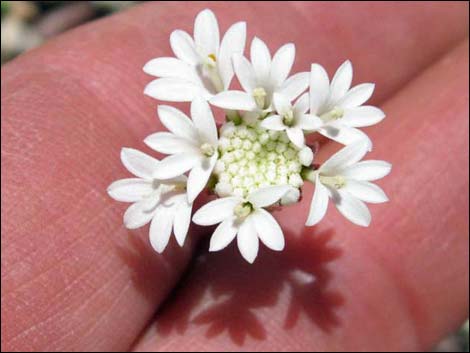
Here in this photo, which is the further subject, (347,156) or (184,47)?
(184,47)

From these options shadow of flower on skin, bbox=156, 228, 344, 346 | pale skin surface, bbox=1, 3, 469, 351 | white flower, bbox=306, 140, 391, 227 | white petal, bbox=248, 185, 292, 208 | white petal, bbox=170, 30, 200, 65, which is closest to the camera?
white petal, bbox=248, 185, 292, 208

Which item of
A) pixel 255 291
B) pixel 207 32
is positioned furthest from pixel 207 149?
pixel 255 291

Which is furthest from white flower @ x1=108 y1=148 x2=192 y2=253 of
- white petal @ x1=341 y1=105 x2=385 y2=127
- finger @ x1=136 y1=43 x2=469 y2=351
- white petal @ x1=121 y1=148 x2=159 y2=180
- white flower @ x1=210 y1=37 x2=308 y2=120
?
finger @ x1=136 y1=43 x2=469 y2=351

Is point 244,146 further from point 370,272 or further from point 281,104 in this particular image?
point 370,272

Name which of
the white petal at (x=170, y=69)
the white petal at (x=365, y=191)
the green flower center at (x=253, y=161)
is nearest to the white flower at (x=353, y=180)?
the white petal at (x=365, y=191)

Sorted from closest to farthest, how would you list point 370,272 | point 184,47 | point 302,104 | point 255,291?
point 302,104 < point 184,47 < point 255,291 < point 370,272

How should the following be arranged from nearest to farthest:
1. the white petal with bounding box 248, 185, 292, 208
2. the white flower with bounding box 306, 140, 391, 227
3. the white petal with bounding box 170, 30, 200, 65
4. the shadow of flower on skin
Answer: the white petal with bounding box 248, 185, 292, 208 → the white flower with bounding box 306, 140, 391, 227 → the white petal with bounding box 170, 30, 200, 65 → the shadow of flower on skin

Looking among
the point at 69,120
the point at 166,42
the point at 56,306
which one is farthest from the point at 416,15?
the point at 56,306

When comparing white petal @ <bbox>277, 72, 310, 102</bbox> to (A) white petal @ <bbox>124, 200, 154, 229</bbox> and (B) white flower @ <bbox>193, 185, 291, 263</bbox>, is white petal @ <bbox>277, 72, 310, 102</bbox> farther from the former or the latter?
(A) white petal @ <bbox>124, 200, 154, 229</bbox>
